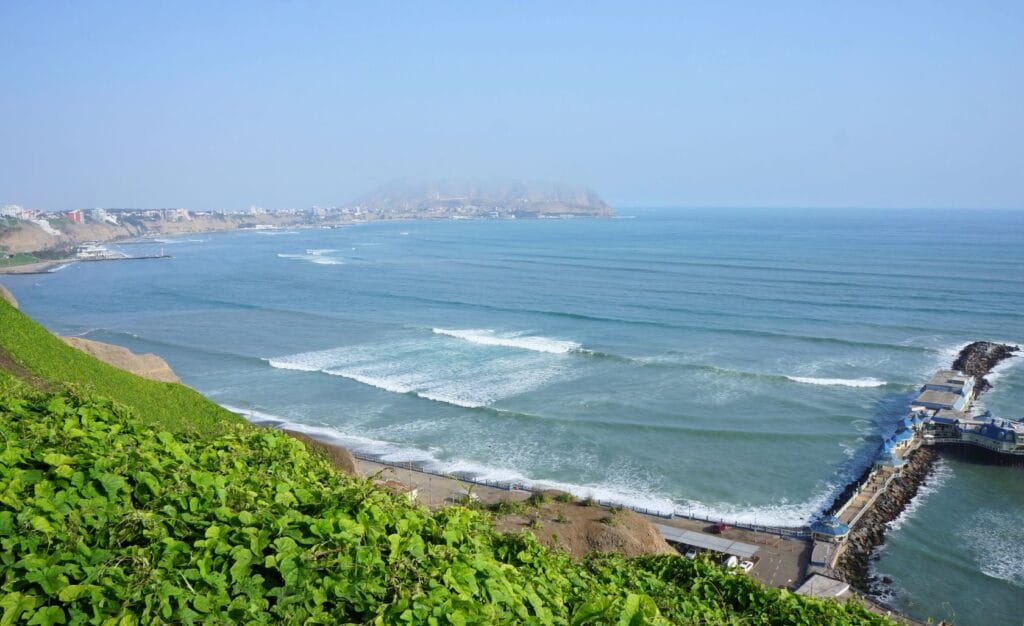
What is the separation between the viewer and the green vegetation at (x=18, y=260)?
A: 100 metres

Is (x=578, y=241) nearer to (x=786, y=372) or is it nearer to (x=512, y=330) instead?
(x=512, y=330)

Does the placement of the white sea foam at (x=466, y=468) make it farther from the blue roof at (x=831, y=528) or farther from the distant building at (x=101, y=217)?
the distant building at (x=101, y=217)

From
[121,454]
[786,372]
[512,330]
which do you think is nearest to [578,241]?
[512,330]

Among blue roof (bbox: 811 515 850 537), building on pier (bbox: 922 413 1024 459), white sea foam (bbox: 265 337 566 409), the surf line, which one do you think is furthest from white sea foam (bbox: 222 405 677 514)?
building on pier (bbox: 922 413 1024 459)

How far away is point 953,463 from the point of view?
30.6m

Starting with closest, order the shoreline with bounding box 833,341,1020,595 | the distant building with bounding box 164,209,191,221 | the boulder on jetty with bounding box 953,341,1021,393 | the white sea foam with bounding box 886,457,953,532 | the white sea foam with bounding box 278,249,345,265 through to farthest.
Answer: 1. the shoreline with bounding box 833,341,1020,595
2. the white sea foam with bounding box 886,457,953,532
3. the boulder on jetty with bounding box 953,341,1021,393
4. the white sea foam with bounding box 278,249,345,265
5. the distant building with bounding box 164,209,191,221

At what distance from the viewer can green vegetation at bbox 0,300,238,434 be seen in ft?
54.7

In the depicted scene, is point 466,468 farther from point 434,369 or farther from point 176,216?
point 176,216

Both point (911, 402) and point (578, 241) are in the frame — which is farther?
point (578, 241)

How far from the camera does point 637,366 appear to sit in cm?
4153

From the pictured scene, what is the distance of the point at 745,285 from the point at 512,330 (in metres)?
28.5

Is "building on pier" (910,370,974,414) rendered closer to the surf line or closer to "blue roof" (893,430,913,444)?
the surf line

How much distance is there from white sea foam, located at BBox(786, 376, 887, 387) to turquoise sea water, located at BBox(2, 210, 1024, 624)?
0.14m

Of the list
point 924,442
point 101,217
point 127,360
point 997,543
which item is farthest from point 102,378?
point 101,217
